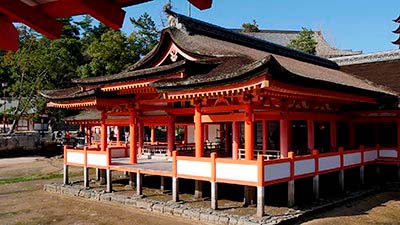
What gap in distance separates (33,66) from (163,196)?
1077 inches

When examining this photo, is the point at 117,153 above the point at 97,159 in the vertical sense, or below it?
above

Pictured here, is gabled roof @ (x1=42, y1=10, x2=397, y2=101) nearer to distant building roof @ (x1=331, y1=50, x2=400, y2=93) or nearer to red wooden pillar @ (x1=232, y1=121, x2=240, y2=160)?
distant building roof @ (x1=331, y1=50, x2=400, y2=93)

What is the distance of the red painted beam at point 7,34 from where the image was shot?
11.5 feet

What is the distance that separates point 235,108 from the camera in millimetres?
13273

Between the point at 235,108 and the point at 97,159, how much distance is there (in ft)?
23.4

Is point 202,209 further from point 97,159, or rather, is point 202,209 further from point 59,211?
point 97,159

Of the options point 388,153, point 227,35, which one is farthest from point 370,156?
point 227,35

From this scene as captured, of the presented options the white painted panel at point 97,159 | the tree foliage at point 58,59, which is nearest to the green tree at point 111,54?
the tree foliage at point 58,59

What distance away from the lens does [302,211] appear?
487 inches

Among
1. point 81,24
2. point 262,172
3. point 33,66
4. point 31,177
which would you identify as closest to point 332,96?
point 262,172

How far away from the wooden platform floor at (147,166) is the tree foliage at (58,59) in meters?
23.5

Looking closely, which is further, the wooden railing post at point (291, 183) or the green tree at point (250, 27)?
the green tree at point (250, 27)

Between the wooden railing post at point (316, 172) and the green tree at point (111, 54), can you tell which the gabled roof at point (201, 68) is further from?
the green tree at point (111, 54)

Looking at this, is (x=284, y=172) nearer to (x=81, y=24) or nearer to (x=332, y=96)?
(x=332, y=96)
